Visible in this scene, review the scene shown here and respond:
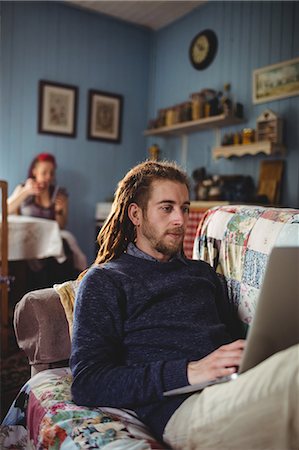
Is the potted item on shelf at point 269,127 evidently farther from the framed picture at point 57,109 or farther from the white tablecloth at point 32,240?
the framed picture at point 57,109

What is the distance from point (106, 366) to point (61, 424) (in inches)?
6.1

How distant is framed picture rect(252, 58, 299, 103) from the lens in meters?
3.36

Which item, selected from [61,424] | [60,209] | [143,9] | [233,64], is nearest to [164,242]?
[61,424]

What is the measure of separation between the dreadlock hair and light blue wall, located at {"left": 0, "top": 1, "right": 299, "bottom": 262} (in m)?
2.26

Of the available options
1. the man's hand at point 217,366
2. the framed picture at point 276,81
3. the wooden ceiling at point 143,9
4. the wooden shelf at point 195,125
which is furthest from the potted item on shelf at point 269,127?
the man's hand at point 217,366

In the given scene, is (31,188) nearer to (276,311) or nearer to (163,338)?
(163,338)

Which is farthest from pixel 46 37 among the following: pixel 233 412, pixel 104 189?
pixel 233 412

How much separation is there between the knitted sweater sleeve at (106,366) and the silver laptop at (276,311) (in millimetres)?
176

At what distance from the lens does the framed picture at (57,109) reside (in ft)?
14.7

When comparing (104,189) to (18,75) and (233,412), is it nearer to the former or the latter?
(18,75)

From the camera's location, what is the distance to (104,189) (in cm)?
489

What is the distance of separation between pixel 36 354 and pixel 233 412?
638 millimetres

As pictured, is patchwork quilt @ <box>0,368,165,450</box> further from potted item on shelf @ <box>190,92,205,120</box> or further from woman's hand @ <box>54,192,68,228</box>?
potted item on shelf @ <box>190,92,205,120</box>

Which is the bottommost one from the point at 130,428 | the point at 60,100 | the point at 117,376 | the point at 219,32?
the point at 130,428
